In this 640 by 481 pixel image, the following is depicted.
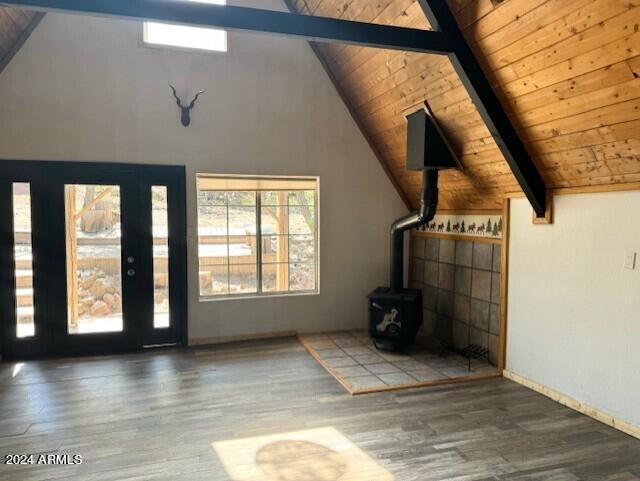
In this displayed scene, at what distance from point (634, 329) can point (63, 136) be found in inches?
202

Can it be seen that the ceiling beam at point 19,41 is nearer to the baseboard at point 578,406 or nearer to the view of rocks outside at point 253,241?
the view of rocks outside at point 253,241

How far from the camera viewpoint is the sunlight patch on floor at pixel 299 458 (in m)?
2.45

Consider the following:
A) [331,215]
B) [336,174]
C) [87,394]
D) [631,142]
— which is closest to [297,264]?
[331,215]

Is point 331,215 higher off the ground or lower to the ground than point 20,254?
higher

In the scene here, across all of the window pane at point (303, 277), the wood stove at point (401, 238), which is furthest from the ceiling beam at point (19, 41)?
the wood stove at point (401, 238)

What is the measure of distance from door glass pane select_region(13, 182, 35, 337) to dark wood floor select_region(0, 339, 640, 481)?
1.44 feet

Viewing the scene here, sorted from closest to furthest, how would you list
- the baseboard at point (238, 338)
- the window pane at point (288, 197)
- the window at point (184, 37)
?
the window at point (184, 37) → the baseboard at point (238, 338) → the window pane at point (288, 197)

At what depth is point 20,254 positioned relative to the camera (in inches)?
169

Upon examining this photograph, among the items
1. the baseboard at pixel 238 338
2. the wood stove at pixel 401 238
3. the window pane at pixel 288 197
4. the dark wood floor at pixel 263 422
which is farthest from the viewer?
the window pane at pixel 288 197

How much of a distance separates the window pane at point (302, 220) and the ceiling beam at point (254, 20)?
107 inches

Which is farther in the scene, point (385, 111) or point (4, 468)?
point (385, 111)

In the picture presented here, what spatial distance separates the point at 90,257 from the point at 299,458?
123 inches

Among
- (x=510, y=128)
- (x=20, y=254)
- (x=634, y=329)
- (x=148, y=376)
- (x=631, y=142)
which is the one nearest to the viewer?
(x=631, y=142)

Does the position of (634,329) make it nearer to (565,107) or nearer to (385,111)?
(565,107)
